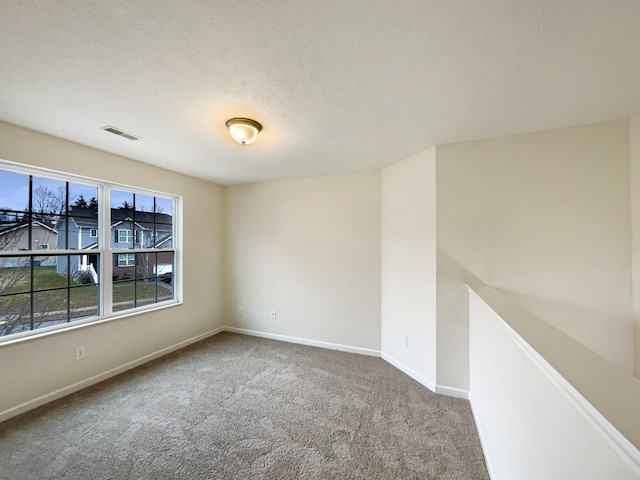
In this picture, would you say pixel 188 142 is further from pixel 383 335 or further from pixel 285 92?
pixel 383 335

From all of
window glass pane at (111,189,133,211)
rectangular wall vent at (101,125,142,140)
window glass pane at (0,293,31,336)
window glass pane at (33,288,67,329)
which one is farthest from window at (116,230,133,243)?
rectangular wall vent at (101,125,142,140)

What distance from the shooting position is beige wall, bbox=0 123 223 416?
2.16 m

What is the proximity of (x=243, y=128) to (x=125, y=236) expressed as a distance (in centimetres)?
222

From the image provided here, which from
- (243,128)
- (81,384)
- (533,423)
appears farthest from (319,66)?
(81,384)

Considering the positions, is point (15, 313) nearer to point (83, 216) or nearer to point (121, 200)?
point (83, 216)

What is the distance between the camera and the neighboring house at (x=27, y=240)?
2.17 m

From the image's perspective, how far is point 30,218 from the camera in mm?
2301

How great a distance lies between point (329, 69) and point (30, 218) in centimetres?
294

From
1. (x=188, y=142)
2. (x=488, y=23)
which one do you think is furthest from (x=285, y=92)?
(x=188, y=142)

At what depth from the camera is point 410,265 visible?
283cm

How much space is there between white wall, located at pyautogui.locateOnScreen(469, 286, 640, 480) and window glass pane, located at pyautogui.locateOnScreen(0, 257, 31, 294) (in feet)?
12.0

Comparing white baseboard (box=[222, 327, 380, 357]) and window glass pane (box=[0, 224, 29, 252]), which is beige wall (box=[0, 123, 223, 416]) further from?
window glass pane (box=[0, 224, 29, 252])

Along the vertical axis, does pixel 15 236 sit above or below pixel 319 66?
below

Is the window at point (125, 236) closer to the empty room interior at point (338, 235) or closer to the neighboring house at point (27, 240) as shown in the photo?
the empty room interior at point (338, 235)
